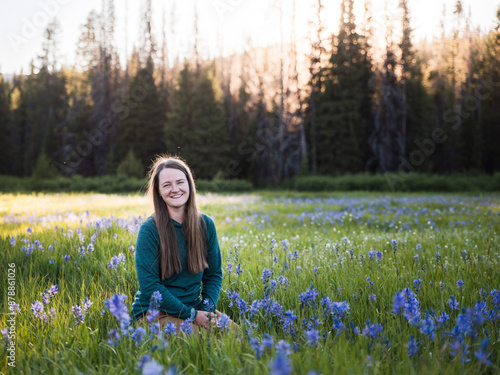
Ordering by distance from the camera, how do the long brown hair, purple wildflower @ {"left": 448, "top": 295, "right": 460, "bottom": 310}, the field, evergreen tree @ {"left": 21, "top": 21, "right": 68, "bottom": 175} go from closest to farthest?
1. the field
2. purple wildflower @ {"left": 448, "top": 295, "right": 460, "bottom": 310}
3. the long brown hair
4. evergreen tree @ {"left": 21, "top": 21, "right": 68, "bottom": 175}

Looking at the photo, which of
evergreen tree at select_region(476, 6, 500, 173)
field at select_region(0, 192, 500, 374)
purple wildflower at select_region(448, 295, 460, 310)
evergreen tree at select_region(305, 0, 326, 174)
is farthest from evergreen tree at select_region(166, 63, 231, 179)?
purple wildflower at select_region(448, 295, 460, 310)

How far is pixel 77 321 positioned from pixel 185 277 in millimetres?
933

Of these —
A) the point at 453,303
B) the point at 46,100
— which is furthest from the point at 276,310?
the point at 46,100

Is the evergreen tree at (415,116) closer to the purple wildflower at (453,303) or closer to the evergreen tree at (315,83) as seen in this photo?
the evergreen tree at (315,83)

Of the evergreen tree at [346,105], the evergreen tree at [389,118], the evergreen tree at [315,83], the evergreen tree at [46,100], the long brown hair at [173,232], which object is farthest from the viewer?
the evergreen tree at [46,100]

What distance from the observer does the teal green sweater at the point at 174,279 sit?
276 cm

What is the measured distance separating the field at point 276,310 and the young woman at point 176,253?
0.84 ft

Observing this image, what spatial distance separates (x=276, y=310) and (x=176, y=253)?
1.05 m

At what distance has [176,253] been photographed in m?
2.97

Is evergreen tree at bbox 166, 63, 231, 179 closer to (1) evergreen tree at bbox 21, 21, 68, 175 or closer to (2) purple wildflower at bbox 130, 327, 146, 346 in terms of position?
(1) evergreen tree at bbox 21, 21, 68, 175

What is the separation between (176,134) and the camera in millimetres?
33219

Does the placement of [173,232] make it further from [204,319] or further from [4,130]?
[4,130]

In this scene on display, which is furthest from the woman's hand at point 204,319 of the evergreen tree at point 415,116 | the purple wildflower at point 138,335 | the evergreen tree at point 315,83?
the evergreen tree at point 415,116

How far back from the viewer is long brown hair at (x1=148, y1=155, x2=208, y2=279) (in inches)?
116
